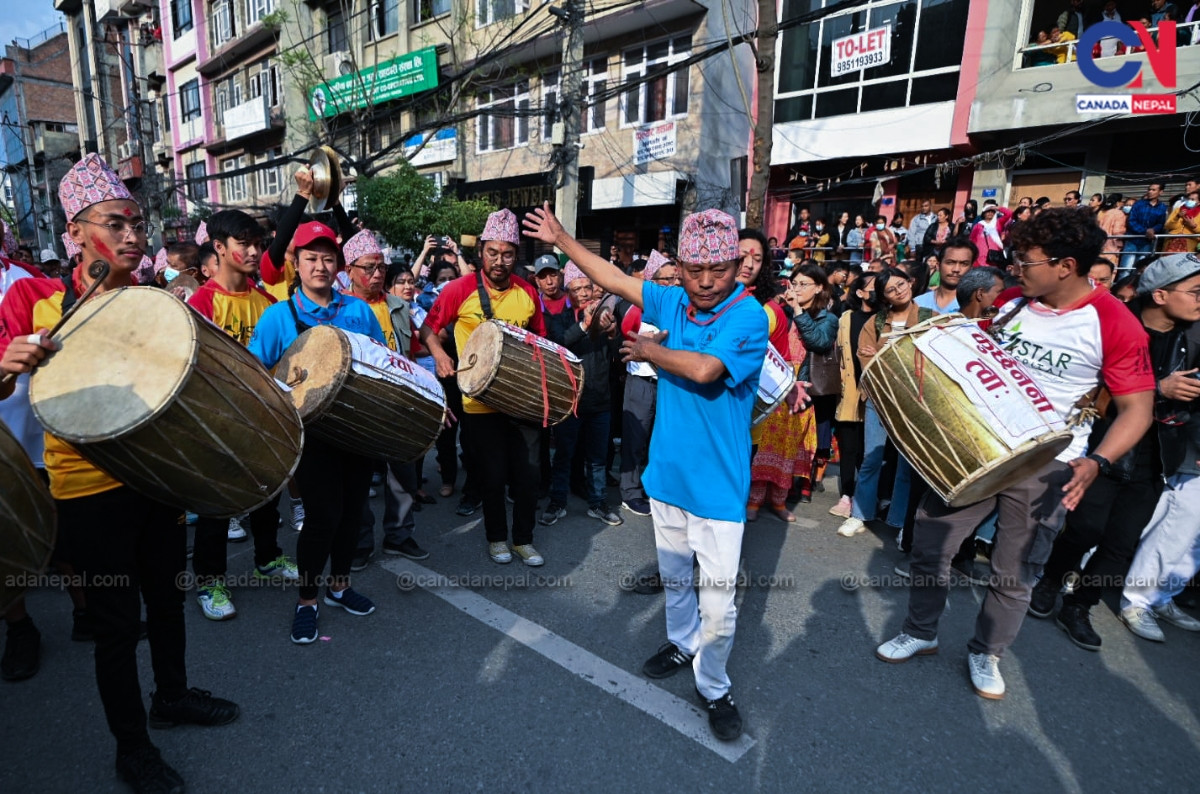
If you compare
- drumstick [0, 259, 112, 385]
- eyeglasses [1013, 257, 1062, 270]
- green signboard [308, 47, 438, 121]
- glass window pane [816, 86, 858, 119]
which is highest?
green signboard [308, 47, 438, 121]

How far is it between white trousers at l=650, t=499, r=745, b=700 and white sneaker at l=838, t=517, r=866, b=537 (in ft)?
7.71

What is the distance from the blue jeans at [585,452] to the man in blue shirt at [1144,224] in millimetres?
9997

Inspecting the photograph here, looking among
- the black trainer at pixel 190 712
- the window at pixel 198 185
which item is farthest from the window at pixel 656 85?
the window at pixel 198 185

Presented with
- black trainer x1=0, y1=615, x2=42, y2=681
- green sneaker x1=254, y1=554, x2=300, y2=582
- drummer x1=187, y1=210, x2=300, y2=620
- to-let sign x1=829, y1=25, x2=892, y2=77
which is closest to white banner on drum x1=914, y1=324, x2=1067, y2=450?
drummer x1=187, y1=210, x2=300, y2=620

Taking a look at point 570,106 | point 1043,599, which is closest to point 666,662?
point 1043,599

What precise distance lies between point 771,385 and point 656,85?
13.8 m

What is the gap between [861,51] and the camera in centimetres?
1423

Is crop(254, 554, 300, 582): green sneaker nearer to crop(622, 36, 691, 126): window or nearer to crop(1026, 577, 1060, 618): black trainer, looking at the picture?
crop(1026, 577, 1060, 618): black trainer

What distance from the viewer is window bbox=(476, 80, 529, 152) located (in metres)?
17.6

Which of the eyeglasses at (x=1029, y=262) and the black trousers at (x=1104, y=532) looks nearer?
the eyeglasses at (x=1029, y=262)

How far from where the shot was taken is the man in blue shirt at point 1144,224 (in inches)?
399

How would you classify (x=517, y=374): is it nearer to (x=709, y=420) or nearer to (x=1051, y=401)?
(x=709, y=420)

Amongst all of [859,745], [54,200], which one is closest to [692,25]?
[859,745]

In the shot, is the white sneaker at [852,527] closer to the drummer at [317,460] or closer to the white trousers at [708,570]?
the white trousers at [708,570]
